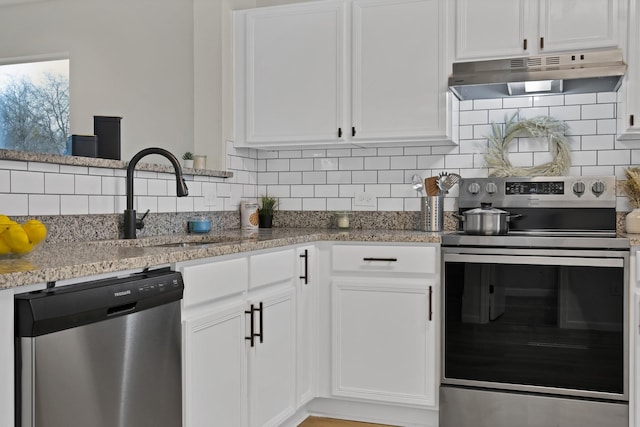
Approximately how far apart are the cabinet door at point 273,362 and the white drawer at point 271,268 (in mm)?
55

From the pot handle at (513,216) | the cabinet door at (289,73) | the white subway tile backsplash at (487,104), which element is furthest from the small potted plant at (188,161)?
the pot handle at (513,216)

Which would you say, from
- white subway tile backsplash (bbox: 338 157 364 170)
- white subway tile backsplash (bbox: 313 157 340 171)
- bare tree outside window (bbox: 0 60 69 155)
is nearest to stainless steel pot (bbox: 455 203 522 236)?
white subway tile backsplash (bbox: 338 157 364 170)

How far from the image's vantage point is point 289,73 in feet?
11.5

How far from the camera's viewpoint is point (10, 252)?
65.2 inches

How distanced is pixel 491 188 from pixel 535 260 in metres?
0.68

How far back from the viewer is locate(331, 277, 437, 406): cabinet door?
296cm

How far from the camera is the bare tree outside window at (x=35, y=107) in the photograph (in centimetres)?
468

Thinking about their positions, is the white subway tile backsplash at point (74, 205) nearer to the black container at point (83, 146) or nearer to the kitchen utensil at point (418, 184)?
the black container at point (83, 146)

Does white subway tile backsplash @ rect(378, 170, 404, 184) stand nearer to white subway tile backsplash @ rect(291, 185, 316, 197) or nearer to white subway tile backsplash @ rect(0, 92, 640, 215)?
white subway tile backsplash @ rect(0, 92, 640, 215)

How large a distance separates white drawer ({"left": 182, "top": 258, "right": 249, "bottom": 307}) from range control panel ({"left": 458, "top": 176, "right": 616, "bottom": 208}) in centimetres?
151

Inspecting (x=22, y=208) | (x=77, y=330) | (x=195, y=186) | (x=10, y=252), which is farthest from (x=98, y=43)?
(x=77, y=330)

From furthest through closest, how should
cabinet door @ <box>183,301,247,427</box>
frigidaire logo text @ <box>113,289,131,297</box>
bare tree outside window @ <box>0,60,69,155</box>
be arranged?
1. bare tree outside window @ <box>0,60,69,155</box>
2. cabinet door @ <box>183,301,247,427</box>
3. frigidaire logo text @ <box>113,289,131,297</box>

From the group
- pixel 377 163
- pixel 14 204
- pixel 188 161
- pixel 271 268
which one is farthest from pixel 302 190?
pixel 14 204

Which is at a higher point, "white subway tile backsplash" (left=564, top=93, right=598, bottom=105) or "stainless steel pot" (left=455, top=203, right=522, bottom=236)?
"white subway tile backsplash" (left=564, top=93, right=598, bottom=105)
